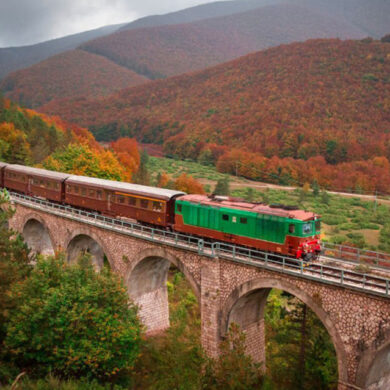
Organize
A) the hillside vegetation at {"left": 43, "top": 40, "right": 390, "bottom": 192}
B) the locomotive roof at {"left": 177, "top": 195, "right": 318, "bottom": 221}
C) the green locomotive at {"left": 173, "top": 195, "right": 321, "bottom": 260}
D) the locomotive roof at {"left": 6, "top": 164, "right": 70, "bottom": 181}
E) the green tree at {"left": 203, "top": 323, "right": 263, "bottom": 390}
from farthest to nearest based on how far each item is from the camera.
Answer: the hillside vegetation at {"left": 43, "top": 40, "right": 390, "bottom": 192} → the locomotive roof at {"left": 6, "top": 164, "right": 70, "bottom": 181} → the locomotive roof at {"left": 177, "top": 195, "right": 318, "bottom": 221} → the green locomotive at {"left": 173, "top": 195, "right": 321, "bottom": 260} → the green tree at {"left": 203, "top": 323, "right": 263, "bottom": 390}

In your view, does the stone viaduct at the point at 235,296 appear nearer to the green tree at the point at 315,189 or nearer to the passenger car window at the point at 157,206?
the passenger car window at the point at 157,206

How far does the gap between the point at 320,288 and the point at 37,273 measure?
14.6 metres

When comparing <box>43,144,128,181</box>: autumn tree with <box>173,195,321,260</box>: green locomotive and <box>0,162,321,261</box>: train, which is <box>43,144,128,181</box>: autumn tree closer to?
<box>0,162,321,261</box>: train

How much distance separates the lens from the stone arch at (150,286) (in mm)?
27641

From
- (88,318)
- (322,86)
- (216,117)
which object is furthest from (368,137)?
(88,318)

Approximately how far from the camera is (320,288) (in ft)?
59.0

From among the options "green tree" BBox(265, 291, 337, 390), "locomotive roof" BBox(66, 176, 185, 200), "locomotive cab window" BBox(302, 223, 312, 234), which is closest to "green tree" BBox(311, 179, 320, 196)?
"locomotive roof" BBox(66, 176, 185, 200)

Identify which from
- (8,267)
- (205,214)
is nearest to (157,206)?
(205,214)

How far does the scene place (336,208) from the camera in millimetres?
61000

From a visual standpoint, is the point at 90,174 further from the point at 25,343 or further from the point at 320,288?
the point at 320,288

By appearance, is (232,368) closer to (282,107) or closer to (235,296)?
(235,296)

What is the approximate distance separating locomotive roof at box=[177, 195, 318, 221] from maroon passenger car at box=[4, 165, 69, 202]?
16080 millimetres

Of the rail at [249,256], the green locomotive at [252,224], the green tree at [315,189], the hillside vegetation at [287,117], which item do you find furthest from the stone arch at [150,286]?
the hillside vegetation at [287,117]

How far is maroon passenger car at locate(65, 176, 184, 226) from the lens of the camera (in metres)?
27.5
